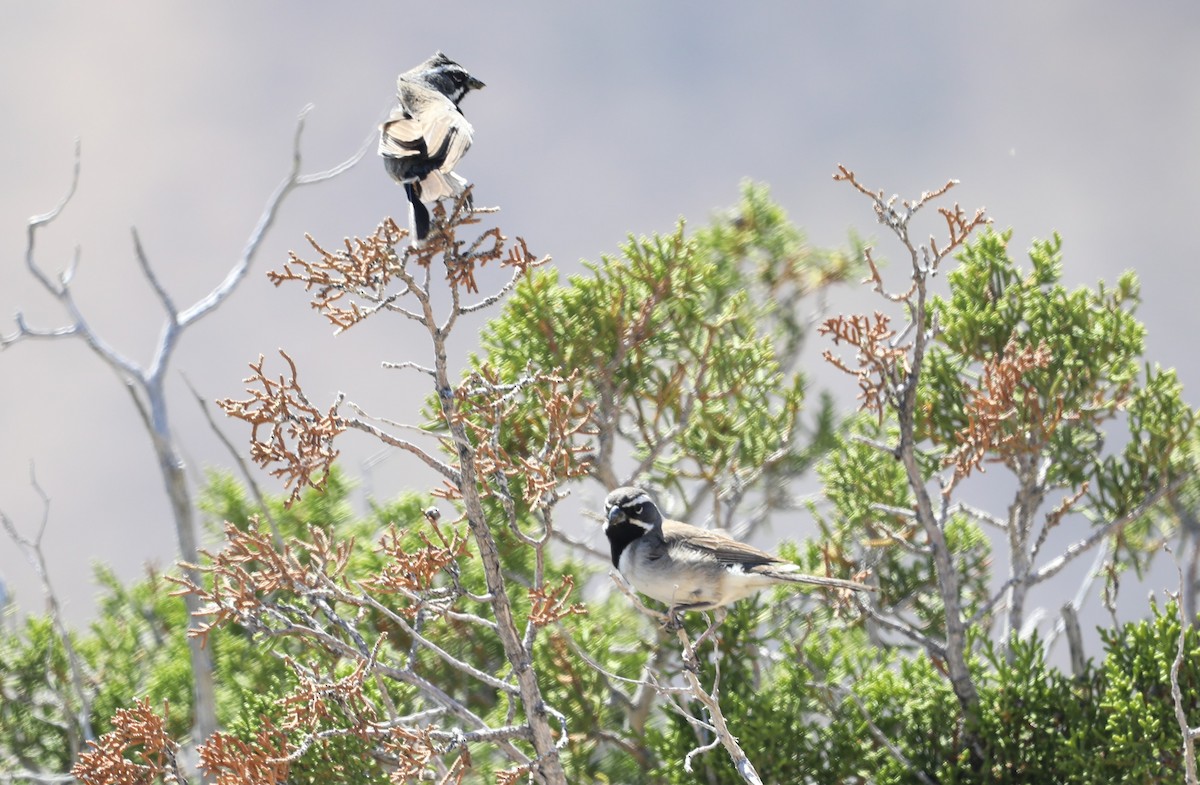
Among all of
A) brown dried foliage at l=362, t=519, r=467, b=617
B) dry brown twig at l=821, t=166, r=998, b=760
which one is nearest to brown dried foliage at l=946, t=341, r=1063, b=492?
dry brown twig at l=821, t=166, r=998, b=760

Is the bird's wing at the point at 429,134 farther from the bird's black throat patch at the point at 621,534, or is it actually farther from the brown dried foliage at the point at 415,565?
the bird's black throat patch at the point at 621,534

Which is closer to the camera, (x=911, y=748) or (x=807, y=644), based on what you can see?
(x=911, y=748)

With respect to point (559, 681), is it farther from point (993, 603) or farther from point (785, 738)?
point (993, 603)

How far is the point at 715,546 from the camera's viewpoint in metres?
5.39

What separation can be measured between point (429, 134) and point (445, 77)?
1149 millimetres

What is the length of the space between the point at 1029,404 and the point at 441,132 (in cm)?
371

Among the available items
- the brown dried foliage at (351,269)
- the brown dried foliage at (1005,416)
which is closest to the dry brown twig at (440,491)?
the brown dried foliage at (351,269)

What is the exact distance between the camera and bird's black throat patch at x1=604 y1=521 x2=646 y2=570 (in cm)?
552

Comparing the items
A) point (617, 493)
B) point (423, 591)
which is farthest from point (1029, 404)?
point (423, 591)

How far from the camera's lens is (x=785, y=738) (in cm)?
682

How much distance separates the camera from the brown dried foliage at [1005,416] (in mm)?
6293

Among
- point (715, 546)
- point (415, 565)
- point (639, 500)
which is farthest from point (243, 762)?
point (715, 546)

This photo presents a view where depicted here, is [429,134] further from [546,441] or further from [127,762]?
[127,762]

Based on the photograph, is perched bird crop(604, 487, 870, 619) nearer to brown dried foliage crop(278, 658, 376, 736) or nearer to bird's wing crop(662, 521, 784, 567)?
bird's wing crop(662, 521, 784, 567)
